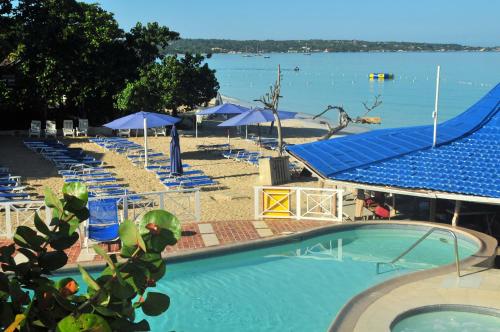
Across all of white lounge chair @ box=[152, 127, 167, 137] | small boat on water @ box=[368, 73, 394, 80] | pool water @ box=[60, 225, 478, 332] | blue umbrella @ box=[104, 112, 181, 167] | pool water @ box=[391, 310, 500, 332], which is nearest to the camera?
pool water @ box=[391, 310, 500, 332]

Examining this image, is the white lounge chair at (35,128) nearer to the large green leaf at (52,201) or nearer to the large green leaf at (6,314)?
the large green leaf at (52,201)

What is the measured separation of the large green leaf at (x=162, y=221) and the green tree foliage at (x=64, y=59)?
2502 cm

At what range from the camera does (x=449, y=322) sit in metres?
7.86

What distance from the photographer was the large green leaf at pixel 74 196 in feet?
8.29

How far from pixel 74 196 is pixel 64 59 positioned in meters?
26.4

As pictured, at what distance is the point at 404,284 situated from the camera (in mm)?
8750

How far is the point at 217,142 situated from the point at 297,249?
52.2ft

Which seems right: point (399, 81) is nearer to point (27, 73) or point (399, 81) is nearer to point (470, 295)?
point (27, 73)

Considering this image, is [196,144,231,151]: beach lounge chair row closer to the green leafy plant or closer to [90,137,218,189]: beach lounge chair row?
[90,137,218,189]: beach lounge chair row

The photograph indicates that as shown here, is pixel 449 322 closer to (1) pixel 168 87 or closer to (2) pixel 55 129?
(1) pixel 168 87

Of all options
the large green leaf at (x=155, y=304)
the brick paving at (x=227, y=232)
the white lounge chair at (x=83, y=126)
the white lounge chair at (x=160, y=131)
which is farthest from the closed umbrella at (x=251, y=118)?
the large green leaf at (x=155, y=304)

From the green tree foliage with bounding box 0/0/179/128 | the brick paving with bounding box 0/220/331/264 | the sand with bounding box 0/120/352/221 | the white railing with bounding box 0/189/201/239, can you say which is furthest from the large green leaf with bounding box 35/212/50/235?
the green tree foliage with bounding box 0/0/179/128

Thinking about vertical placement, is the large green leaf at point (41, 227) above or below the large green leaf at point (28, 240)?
above

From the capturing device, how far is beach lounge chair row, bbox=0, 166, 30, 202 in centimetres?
1439
